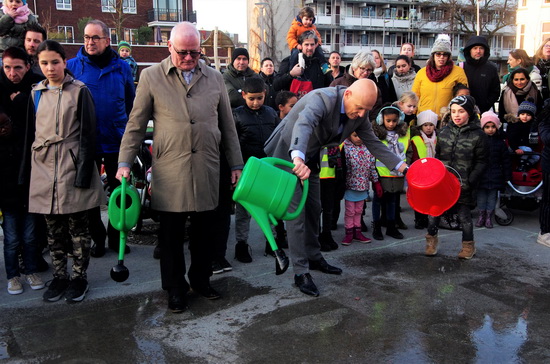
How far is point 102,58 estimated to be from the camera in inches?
218

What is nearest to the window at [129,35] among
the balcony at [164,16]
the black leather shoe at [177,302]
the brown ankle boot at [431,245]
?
the balcony at [164,16]

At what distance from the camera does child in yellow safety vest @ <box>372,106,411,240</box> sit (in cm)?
642

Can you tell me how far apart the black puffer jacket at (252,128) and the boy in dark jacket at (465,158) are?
1.99 meters

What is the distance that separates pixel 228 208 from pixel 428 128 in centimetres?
319

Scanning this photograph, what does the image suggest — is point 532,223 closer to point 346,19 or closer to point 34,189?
point 34,189

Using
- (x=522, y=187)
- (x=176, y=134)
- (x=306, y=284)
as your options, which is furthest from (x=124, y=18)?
(x=306, y=284)

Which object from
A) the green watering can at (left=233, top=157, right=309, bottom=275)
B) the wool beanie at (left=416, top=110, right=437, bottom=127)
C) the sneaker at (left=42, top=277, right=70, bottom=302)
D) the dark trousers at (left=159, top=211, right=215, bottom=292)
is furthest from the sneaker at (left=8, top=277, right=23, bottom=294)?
the wool beanie at (left=416, top=110, right=437, bottom=127)

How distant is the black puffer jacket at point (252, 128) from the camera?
5473 mm

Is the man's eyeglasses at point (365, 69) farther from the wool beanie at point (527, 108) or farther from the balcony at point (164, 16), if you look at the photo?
the balcony at point (164, 16)

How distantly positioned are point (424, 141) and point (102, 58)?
4.04 meters

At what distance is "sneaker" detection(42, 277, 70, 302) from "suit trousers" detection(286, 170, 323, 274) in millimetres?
1958

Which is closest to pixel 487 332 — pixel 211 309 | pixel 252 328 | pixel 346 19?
pixel 252 328

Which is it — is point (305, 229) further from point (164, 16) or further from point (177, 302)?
point (164, 16)

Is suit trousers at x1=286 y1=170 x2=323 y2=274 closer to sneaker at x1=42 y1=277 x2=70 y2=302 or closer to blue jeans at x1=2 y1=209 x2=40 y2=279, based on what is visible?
sneaker at x1=42 y1=277 x2=70 y2=302
